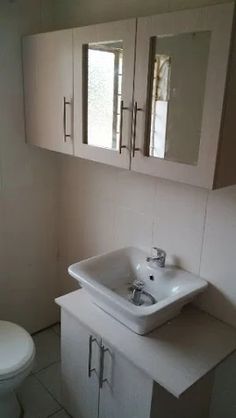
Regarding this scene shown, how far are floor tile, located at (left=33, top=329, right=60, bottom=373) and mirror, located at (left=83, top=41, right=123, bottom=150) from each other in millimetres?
1468

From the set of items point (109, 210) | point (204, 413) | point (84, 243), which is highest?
point (109, 210)

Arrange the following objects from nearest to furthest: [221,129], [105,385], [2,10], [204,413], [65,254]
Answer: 1. [221,129]
2. [105,385]
3. [204,413]
4. [2,10]
5. [65,254]

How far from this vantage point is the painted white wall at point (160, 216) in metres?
1.45

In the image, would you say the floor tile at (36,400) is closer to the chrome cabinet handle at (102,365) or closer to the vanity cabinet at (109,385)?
the vanity cabinet at (109,385)

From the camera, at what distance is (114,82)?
1.41 metres

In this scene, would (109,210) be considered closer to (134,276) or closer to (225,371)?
(134,276)

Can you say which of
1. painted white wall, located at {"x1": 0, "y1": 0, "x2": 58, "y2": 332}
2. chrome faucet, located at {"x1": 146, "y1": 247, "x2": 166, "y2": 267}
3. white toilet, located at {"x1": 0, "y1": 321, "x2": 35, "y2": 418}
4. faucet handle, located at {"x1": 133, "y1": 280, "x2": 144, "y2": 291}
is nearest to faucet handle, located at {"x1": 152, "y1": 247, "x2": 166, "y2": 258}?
chrome faucet, located at {"x1": 146, "y1": 247, "x2": 166, "y2": 267}

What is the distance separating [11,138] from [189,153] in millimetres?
1172

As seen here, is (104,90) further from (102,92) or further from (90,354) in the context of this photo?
(90,354)

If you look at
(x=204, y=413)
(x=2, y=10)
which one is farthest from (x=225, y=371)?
(x=2, y=10)

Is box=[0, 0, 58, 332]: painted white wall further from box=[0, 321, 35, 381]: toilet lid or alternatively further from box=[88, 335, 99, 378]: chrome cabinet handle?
box=[88, 335, 99, 378]: chrome cabinet handle

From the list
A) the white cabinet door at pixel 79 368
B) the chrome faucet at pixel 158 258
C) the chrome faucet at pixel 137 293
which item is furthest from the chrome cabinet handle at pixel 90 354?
the chrome faucet at pixel 158 258

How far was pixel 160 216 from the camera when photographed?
1.67 metres

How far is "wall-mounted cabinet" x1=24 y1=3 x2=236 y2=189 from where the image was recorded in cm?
107
